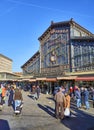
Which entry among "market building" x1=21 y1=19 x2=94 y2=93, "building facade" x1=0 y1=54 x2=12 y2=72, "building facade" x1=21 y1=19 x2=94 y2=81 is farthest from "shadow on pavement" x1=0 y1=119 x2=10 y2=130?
"building facade" x1=0 y1=54 x2=12 y2=72

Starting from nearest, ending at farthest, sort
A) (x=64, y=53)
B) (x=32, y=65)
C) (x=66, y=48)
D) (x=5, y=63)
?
1. (x=66, y=48)
2. (x=64, y=53)
3. (x=32, y=65)
4. (x=5, y=63)

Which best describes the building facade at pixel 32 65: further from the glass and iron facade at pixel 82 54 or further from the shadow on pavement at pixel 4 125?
the shadow on pavement at pixel 4 125

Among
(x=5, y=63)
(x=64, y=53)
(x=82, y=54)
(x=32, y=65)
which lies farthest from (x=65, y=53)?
(x=5, y=63)

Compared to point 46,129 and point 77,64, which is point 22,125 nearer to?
point 46,129

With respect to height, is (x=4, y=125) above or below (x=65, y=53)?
below

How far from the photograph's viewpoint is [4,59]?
102 metres

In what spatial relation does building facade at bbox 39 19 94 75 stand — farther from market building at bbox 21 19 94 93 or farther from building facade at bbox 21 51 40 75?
building facade at bbox 21 51 40 75

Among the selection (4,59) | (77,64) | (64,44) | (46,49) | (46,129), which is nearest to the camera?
(46,129)

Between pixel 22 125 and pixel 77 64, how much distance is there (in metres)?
20.5

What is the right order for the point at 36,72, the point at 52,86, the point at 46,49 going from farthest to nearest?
1. the point at 36,72
2. the point at 46,49
3. the point at 52,86

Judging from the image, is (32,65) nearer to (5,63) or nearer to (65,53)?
(65,53)

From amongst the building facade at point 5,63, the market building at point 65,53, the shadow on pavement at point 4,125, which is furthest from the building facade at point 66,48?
the building facade at point 5,63

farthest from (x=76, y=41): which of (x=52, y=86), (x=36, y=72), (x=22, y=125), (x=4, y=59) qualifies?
(x=4, y=59)

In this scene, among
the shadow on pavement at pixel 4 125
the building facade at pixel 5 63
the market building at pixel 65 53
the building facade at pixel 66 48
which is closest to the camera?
the shadow on pavement at pixel 4 125
